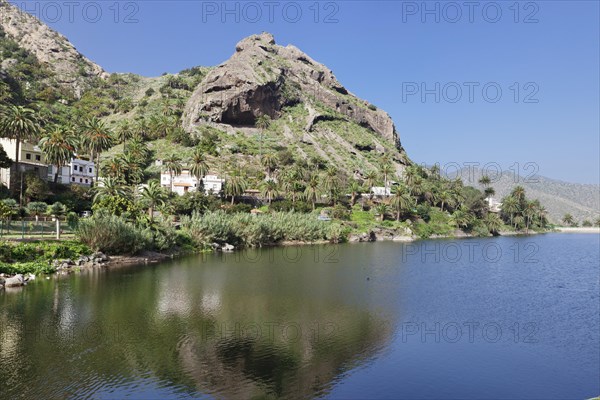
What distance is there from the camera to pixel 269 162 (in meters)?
136

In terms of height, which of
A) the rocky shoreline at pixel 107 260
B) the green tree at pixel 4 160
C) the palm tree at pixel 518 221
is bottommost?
the rocky shoreline at pixel 107 260

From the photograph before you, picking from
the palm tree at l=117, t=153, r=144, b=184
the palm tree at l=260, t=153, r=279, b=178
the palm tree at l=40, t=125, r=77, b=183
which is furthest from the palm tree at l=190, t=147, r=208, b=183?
the palm tree at l=40, t=125, r=77, b=183

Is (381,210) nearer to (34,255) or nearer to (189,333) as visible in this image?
(34,255)

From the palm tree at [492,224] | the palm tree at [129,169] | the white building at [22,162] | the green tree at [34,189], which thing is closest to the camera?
the green tree at [34,189]

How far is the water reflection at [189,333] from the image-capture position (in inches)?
864

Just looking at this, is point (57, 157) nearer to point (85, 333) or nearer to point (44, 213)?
point (44, 213)

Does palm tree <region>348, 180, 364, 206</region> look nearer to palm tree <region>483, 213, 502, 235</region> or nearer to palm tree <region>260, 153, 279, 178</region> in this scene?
palm tree <region>260, 153, 279, 178</region>

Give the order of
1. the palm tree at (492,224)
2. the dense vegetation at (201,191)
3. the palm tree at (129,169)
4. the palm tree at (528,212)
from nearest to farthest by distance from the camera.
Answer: the dense vegetation at (201,191) → the palm tree at (129,169) → the palm tree at (492,224) → the palm tree at (528,212)

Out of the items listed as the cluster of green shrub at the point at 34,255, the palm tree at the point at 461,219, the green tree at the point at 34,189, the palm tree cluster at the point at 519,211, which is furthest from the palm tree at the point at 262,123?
the cluster of green shrub at the point at 34,255

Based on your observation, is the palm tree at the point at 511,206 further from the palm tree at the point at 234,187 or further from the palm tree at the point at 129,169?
the palm tree at the point at 129,169

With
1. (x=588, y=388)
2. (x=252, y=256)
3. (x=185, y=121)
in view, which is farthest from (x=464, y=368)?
(x=185, y=121)

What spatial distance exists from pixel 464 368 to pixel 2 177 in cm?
7917

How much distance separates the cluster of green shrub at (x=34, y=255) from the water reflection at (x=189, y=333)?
403 centimetres

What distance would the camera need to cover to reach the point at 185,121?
167 metres
